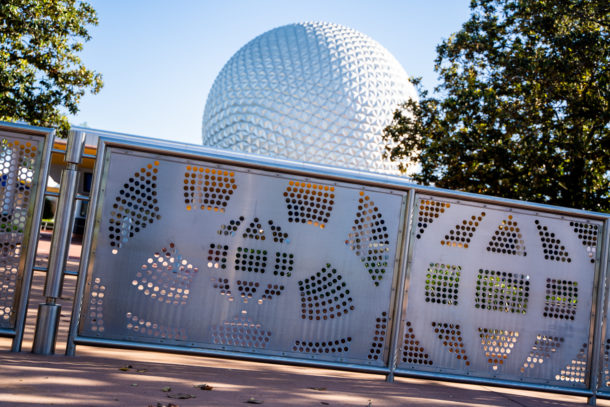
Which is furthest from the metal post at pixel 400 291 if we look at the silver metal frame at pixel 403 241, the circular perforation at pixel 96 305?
the circular perforation at pixel 96 305

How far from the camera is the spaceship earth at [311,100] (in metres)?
23.9

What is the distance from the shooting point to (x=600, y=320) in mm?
4484

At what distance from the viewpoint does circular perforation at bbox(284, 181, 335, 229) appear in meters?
4.18

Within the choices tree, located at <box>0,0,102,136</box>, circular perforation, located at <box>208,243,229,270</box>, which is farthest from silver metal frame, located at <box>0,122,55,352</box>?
tree, located at <box>0,0,102,136</box>

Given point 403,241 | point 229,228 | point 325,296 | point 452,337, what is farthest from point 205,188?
point 452,337

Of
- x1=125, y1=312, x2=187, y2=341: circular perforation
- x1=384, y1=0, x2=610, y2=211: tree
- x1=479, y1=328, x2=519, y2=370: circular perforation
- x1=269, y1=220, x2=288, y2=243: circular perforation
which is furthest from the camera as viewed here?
x1=384, y1=0, x2=610, y2=211: tree

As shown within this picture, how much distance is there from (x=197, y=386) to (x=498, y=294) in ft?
8.81

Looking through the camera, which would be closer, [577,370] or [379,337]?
[379,337]

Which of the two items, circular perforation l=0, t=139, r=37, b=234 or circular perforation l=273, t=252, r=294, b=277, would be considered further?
circular perforation l=273, t=252, r=294, b=277

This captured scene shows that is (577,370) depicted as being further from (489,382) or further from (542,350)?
(489,382)

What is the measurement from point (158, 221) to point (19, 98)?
11.0 m

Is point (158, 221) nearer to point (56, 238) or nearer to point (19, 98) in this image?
point (56, 238)

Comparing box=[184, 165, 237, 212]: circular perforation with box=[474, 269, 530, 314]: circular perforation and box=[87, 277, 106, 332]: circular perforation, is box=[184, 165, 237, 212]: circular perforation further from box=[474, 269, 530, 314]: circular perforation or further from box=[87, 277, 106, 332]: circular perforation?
box=[474, 269, 530, 314]: circular perforation

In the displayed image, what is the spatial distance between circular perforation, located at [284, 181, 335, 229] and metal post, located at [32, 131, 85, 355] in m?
1.69
